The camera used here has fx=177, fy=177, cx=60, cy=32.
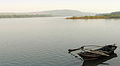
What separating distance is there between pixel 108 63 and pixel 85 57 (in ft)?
14.8

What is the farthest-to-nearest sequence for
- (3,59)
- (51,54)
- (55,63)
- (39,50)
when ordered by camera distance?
(39,50) → (51,54) → (3,59) → (55,63)

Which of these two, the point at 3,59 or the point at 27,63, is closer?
the point at 27,63

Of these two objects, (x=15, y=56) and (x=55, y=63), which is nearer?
(x=55, y=63)

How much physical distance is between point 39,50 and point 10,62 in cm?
1033

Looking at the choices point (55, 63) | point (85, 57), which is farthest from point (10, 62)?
point (85, 57)

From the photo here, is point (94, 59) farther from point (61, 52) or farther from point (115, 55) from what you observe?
point (61, 52)

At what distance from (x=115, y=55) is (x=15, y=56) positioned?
21819mm

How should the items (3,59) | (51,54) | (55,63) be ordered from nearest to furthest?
(55,63) < (3,59) < (51,54)

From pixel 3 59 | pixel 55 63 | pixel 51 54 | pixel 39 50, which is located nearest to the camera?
pixel 55 63

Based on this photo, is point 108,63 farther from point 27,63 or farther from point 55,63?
point 27,63

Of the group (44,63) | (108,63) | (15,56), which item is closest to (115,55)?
(108,63)

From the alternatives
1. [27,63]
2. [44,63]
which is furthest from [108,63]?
[27,63]

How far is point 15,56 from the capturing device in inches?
1517

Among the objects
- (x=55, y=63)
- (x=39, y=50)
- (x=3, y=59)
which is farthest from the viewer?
(x=39, y=50)
